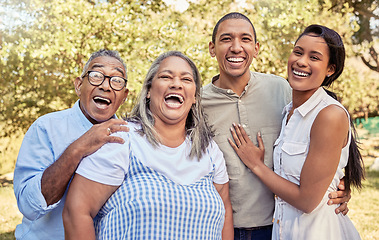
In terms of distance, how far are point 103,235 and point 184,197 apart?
45 cm

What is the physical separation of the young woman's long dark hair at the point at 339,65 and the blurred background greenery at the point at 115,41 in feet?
14.8

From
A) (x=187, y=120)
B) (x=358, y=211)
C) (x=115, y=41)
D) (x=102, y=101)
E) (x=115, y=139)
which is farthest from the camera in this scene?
(x=358, y=211)

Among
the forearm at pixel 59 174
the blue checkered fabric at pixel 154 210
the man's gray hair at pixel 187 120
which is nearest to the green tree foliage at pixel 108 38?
the man's gray hair at pixel 187 120

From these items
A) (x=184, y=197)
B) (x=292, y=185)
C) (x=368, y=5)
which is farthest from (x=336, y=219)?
(x=368, y=5)

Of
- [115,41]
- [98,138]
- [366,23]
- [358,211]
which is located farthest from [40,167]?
[366,23]

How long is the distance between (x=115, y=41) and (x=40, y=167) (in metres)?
5.39

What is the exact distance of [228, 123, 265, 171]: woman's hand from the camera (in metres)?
2.82

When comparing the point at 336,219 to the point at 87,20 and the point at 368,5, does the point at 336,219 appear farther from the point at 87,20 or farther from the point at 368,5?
the point at 368,5

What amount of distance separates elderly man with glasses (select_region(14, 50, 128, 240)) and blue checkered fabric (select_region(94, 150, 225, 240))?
247 mm

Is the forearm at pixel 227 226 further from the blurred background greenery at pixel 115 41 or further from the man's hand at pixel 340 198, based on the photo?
the blurred background greenery at pixel 115 41

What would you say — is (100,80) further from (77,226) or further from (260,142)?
(260,142)

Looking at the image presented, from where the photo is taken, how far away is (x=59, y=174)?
226 centimetres

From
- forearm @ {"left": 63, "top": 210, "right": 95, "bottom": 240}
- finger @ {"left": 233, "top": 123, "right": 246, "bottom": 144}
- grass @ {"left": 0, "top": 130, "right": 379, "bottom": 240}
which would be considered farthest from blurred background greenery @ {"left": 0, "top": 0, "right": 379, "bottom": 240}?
forearm @ {"left": 63, "top": 210, "right": 95, "bottom": 240}

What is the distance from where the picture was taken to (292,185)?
2543 mm
